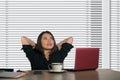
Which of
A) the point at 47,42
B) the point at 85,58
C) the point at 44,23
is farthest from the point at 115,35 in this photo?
the point at 85,58

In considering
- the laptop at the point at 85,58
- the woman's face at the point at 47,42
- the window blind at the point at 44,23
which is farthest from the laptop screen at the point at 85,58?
the window blind at the point at 44,23

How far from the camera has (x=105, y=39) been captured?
3920 millimetres

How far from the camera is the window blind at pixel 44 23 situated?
391 centimetres

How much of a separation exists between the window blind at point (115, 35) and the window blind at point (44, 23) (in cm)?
19

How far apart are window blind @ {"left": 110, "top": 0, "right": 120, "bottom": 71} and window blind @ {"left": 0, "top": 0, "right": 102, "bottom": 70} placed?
0.61 ft

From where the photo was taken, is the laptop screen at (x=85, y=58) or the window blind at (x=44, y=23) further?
the window blind at (x=44, y=23)

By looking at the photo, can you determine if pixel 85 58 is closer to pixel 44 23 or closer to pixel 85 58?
pixel 85 58

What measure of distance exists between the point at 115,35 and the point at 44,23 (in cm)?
102

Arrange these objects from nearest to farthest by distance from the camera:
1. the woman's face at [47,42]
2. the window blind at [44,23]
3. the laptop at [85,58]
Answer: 1. the laptop at [85,58]
2. the woman's face at [47,42]
3. the window blind at [44,23]

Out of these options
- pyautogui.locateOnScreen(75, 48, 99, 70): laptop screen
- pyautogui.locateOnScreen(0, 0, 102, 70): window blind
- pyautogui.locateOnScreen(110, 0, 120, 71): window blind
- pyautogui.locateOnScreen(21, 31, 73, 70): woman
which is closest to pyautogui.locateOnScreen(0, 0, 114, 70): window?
pyautogui.locateOnScreen(0, 0, 102, 70): window blind

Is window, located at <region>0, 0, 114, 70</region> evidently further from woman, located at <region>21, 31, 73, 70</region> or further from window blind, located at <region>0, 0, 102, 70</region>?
woman, located at <region>21, 31, 73, 70</region>

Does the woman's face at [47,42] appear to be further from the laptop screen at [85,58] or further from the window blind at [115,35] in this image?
the window blind at [115,35]

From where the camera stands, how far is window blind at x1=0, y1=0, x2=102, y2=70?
12.8ft

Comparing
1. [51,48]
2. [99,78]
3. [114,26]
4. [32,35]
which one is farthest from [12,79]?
[114,26]
